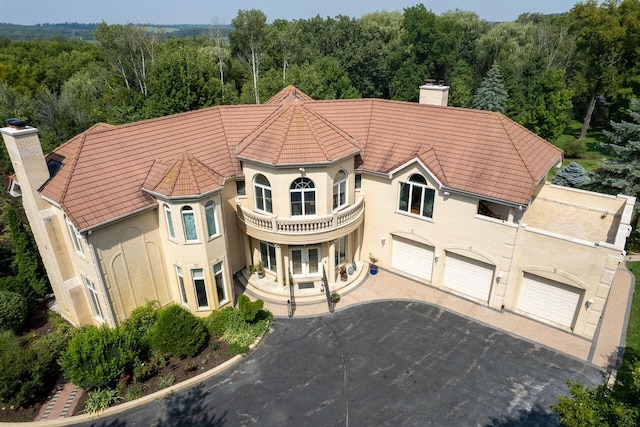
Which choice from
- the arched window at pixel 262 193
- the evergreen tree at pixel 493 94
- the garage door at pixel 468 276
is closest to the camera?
the arched window at pixel 262 193

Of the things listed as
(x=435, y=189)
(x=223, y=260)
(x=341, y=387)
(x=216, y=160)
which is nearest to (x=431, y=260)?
(x=435, y=189)

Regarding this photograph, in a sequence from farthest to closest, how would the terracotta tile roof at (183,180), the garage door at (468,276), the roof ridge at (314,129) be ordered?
the garage door at (468,276) → the roof ridge at (314,129) → the terracotta tile roof at (183,180)

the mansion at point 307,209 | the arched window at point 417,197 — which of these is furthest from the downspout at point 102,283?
the arched window at point 417,197

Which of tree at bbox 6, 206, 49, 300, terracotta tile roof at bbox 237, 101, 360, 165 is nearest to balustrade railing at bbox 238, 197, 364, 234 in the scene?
terracotta tile roof at bbox 237, 101, 360, 165

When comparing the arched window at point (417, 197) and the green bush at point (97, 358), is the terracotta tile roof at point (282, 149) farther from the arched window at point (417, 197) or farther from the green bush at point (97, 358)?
the green bush at point (97, 358)

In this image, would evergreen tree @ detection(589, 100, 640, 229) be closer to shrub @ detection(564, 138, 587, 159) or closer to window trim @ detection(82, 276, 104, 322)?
shrub @ detection(564, 138, 587, 159)

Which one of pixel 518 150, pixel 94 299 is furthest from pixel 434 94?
pixel 94 299
